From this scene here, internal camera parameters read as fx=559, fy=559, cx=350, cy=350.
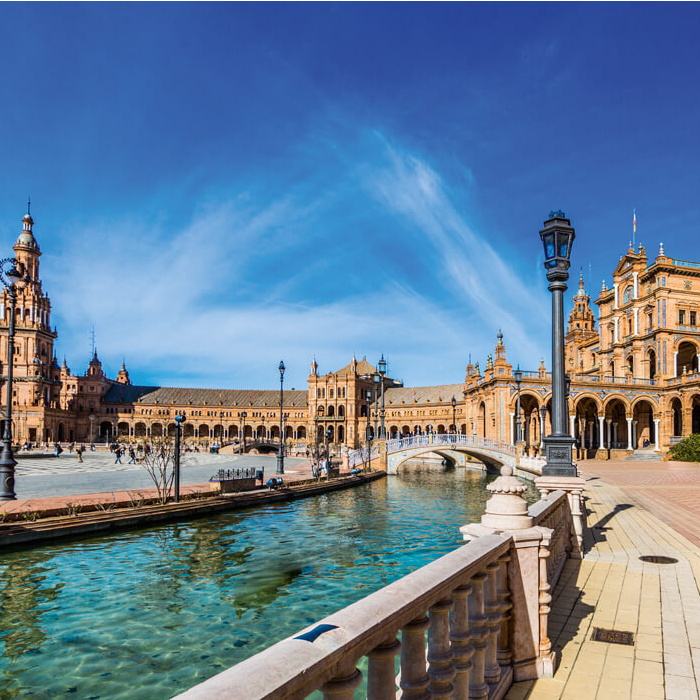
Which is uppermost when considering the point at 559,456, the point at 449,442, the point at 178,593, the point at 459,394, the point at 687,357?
the point at 687,357

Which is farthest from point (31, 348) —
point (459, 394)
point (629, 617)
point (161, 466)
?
point (629, 617)

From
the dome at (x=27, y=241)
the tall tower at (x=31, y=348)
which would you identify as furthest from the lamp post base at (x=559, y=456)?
the dome at (x=27, y=241)

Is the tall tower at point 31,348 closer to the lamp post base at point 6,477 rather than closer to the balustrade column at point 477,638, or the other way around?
the lamp post base at point 6,477

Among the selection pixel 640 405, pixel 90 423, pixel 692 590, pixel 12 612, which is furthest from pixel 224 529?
pixel 90 423

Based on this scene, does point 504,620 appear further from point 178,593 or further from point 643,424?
point 643,424

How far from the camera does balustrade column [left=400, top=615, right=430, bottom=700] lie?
297 cm

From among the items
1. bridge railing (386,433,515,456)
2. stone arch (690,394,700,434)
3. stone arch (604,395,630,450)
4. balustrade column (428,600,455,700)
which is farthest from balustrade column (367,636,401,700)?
stone arch (604,395,630,450)

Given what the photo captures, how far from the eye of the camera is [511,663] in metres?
4.94

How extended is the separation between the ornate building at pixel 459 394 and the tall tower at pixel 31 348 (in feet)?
0.79

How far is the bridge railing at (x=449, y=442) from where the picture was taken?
45000 millimetres

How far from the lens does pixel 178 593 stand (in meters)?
12.4

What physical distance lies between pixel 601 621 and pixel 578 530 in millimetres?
4276

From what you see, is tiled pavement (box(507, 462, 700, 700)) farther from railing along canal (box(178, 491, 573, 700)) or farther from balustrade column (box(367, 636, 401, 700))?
balustrade column (box(367, 636, 401, 700))

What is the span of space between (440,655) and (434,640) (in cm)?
9
